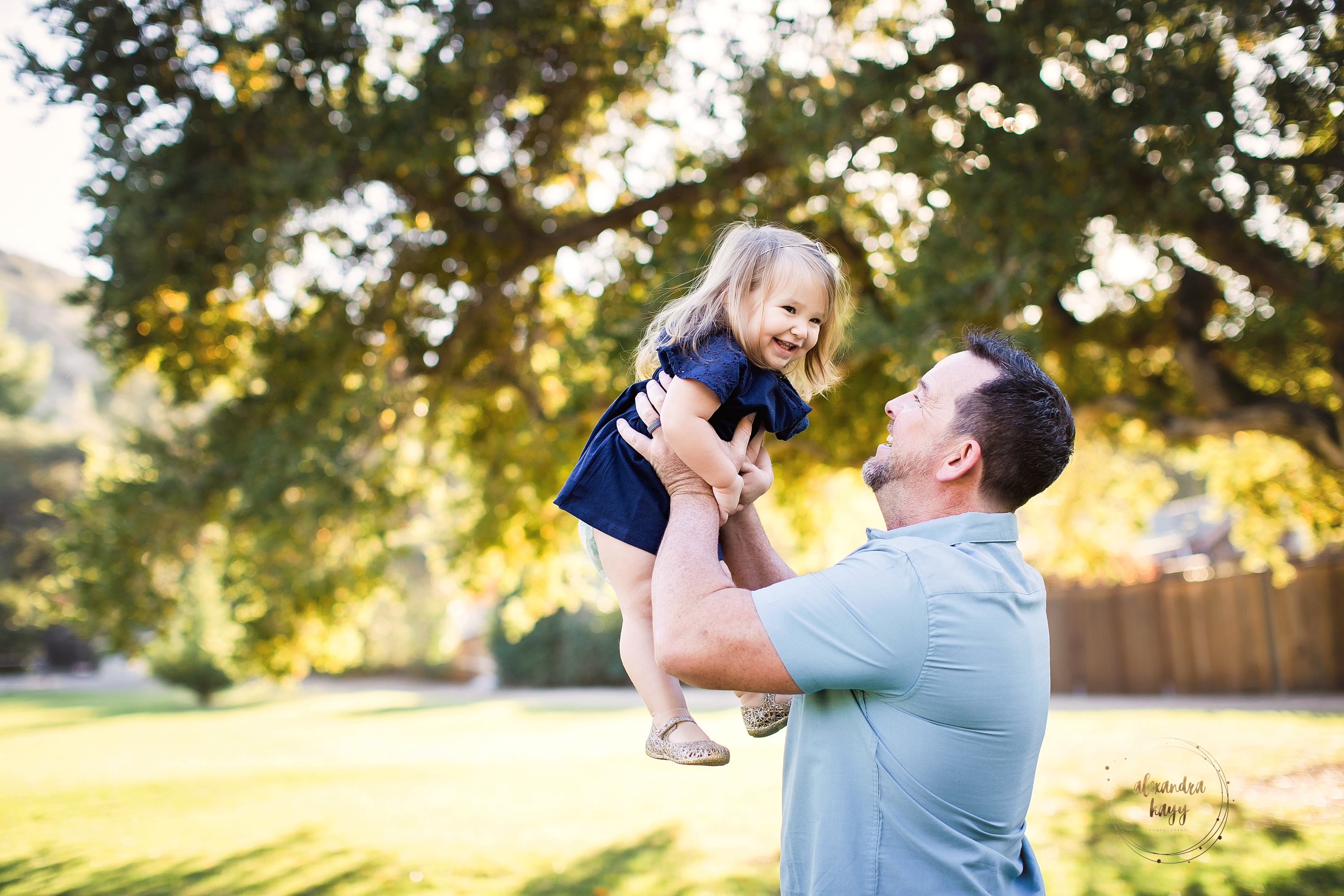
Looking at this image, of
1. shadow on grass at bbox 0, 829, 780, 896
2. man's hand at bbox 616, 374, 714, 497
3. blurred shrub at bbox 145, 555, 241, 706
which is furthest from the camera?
blurred shrub at bbox 145, 555, 241, 706

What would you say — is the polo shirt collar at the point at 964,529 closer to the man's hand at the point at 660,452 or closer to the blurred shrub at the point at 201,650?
the man's hand at the point at 660,452

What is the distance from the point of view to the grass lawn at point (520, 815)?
634cm

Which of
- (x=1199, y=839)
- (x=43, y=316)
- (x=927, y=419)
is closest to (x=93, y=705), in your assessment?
(x=1199, y=839)

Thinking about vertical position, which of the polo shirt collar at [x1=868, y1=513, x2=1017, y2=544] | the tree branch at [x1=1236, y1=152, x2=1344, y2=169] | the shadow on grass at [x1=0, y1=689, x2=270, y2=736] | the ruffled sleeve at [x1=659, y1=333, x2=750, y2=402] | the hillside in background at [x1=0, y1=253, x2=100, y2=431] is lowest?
the shadow on grass at [x1=0, y1=689, x2=270, y2=736]

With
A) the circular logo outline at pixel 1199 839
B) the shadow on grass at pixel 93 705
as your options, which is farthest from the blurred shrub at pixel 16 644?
the circular logo outline at pixel 1199 839

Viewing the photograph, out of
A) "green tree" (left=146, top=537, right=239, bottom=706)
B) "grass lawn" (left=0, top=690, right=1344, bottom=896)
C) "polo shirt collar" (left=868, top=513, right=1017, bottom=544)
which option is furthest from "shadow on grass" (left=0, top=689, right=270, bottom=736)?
"polo shirt collar" (left=868, top=513, right=1017, bottom=544)

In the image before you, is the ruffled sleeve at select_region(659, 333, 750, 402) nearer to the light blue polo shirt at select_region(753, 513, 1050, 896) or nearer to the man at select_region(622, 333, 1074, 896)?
the man at select_region(622, 333, 1074, 896)

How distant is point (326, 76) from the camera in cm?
729

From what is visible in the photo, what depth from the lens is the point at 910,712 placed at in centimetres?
179

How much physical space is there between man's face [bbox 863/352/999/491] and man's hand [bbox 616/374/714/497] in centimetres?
38

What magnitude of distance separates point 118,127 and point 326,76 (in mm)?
1522

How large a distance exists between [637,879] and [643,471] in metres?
5.04

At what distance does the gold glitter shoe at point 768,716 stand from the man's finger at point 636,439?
2.15ft

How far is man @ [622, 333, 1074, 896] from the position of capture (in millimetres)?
1758
